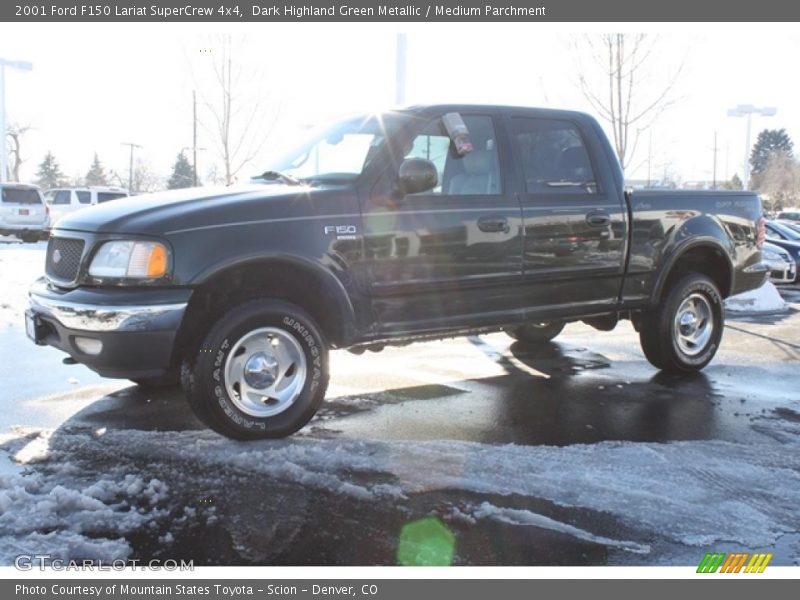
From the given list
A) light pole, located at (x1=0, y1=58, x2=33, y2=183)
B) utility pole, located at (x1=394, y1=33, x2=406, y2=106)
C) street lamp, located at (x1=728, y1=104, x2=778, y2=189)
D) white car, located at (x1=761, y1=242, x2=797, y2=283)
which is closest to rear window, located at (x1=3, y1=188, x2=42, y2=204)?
light pole, located at (x1=0, y1=58, x2=33, y2=183)

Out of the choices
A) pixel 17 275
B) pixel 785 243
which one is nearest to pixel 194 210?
pixel 17 275

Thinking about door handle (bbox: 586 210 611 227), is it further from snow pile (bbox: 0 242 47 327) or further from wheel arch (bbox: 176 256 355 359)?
snow pile (bbox: 0 242 47 327)

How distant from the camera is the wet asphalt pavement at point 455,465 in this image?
2.94 m

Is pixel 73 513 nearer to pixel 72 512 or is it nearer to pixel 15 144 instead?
pixel 72 512

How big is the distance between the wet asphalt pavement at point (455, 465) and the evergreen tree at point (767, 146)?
339 ft

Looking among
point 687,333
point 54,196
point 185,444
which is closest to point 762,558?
point 185,444

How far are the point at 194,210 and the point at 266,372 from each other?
1009 mm

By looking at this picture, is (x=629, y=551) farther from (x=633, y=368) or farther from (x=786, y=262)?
(x=786, y=262)

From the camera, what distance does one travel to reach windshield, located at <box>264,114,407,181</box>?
14.9 ft

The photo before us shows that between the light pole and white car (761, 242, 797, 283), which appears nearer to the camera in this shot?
white car (761, 242, 797, 283)

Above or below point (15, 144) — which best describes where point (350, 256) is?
below

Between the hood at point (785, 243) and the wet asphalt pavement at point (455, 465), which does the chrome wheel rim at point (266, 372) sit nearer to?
the wet asphalt pavement at point (455, 465)

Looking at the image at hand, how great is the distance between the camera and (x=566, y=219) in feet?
16.8

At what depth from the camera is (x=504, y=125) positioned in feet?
16.5
